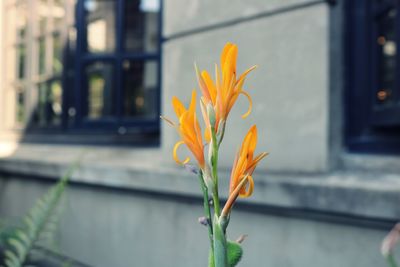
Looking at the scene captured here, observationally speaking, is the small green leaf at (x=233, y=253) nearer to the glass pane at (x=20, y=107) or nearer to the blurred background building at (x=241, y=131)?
the blurred background building at (x=241, y=131)

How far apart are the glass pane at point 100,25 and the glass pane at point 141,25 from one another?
0.39 feet

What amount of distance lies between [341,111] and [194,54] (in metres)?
0.76

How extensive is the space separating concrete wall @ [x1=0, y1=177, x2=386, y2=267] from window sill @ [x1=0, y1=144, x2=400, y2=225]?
0.24ft

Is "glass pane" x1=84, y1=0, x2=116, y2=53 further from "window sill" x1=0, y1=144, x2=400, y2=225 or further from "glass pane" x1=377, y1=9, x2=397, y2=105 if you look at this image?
"glass pane" x1=377, y1=9, x2=397, y2=105

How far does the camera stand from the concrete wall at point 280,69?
1.73m

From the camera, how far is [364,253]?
151cm

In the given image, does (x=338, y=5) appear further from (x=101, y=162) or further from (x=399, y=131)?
(x=101, y=162)

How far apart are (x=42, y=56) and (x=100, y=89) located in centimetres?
94

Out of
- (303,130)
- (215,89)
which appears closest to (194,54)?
(303,130)

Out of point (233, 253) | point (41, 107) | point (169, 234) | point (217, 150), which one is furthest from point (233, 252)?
point (41, 107)

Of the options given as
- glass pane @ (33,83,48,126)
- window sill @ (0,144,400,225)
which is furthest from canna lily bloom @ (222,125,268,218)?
glass pane @ (33,83,48,126)

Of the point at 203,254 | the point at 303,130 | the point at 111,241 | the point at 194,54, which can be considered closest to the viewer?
the point at 303,130

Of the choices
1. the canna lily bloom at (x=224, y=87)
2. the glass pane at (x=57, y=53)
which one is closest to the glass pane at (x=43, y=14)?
the glass pane at (x=57, y=53)

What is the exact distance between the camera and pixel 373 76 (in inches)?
69.1
